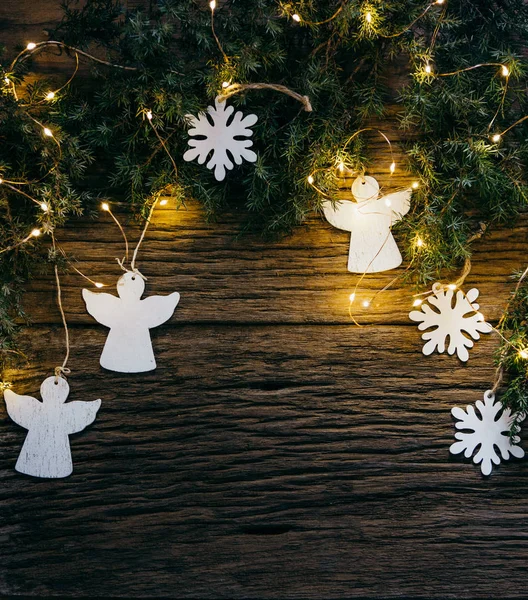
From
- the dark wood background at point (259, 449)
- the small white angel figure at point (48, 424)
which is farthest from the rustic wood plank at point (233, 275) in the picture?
the small white angel figure at point (48, 424)

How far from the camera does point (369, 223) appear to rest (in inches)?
46.4

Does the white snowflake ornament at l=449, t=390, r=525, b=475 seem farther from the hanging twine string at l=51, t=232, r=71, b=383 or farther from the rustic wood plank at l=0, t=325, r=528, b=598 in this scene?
the hanging twine string at l=51, t=232, r=71, b=383

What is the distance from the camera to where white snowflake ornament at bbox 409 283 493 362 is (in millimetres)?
1170

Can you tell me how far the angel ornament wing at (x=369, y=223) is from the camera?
3.85 ft

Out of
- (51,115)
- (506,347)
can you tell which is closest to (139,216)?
(51,115)

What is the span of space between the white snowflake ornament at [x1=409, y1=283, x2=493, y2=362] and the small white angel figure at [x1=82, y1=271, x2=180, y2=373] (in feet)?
1.53

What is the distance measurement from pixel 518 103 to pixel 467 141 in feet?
0.60

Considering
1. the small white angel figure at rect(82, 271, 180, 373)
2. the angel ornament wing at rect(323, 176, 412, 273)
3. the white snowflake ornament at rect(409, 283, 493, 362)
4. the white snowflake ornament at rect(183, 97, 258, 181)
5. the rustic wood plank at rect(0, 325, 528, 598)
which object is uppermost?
the white snowflake ornament at rect(183, 97, 258, 181)

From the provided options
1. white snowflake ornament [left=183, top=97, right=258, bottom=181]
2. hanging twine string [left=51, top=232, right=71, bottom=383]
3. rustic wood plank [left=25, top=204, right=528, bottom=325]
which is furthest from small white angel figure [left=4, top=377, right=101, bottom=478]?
white snowflake ornament [left=183, top=97, right=258, bottom=181]

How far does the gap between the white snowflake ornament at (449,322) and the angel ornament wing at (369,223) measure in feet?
0.33

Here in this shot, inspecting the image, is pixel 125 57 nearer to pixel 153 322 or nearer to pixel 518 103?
pixel 153 322

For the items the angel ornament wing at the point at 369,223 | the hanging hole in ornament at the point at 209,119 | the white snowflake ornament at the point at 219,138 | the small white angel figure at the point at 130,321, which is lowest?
the small white angel figure at the point at 130,321

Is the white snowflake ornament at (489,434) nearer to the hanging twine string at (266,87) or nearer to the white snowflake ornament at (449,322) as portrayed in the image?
the white snowflake ornament at (449,322)

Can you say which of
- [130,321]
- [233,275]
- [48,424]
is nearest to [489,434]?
[233,275]
